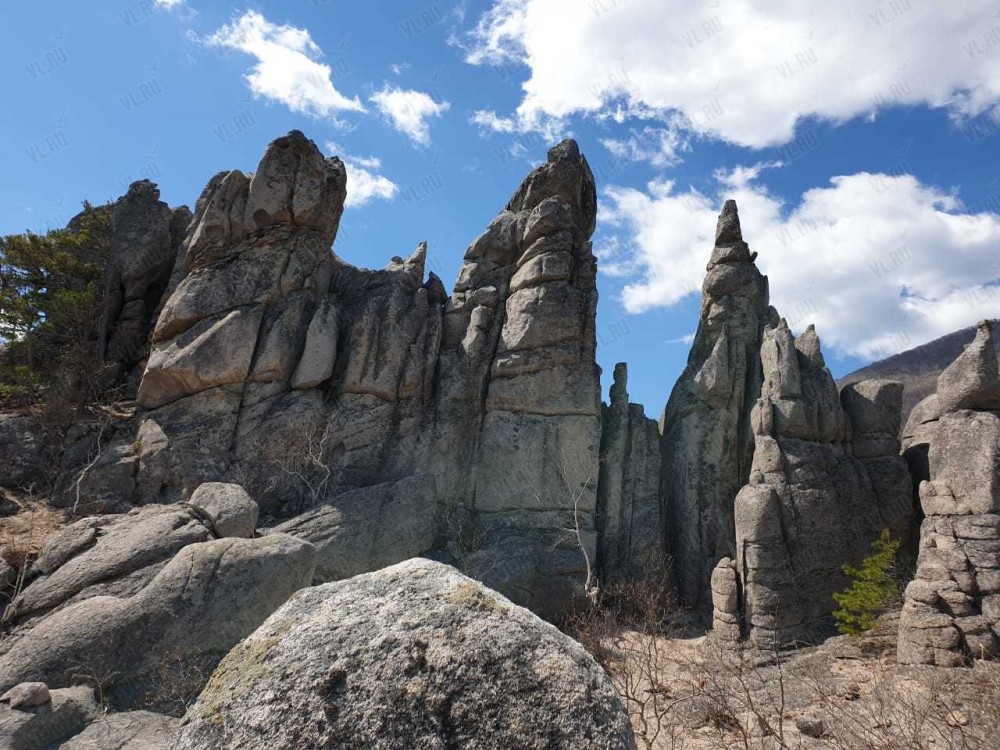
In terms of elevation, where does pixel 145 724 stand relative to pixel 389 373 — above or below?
below

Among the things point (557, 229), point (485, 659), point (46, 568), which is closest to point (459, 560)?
point (46, 568)

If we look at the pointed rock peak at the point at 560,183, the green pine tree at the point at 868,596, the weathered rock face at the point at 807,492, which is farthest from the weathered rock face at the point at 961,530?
the pointed rock peak at the point at 560,183

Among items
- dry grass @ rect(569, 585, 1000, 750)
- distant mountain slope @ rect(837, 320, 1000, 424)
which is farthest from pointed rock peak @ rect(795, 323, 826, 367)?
distant mountain slope @ rect(837, 320, 1000, 424)

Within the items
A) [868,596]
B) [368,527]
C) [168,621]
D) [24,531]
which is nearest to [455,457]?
[368,527]

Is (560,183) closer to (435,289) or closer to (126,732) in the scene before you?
(435,289)

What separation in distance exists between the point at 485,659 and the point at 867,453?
24.6 metres

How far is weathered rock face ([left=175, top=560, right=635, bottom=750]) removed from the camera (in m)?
3.31

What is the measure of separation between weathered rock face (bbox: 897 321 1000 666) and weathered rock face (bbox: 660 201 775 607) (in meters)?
6.75

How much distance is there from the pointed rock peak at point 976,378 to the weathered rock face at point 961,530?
0.08ft

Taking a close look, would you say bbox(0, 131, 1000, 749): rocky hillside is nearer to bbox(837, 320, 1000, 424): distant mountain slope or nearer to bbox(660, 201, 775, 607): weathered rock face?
bbox(660, 201, 775, 607): weathered rock face

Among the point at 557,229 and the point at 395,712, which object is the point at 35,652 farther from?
the point at 557,229

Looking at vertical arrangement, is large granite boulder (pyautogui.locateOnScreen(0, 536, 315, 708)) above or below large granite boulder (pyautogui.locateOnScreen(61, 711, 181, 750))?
above

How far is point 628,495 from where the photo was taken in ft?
83.8

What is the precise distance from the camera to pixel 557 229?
1136 inches
